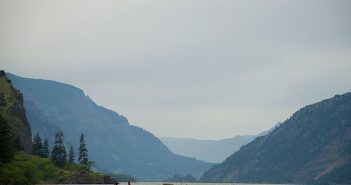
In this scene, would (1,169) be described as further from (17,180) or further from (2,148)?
(2,148)

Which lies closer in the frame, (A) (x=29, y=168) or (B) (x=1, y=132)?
(B) (x=1, y=132)

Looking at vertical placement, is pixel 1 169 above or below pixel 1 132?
below

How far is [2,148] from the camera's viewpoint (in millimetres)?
157000

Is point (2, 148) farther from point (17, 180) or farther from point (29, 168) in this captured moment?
point (29, 168)

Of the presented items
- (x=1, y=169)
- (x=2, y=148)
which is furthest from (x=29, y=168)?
A: (x=1, y=169)

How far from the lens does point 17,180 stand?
146 metres

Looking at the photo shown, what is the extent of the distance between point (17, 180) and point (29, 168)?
121 feet

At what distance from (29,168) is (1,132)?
29381 millimetres

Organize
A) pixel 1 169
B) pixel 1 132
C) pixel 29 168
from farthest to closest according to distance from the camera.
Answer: pixel 29 168
pixel 1 132
pixel 1 169

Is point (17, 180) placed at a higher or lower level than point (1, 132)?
lower

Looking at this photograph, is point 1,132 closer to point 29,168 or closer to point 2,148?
point 2,148

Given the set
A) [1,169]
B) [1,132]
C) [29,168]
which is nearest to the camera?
Answer: [1,169]

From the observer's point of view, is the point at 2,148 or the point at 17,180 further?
the point at 2,148

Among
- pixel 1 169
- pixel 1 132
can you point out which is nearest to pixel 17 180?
pixel 1 169
